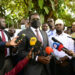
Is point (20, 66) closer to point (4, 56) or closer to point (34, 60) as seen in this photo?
point (34, 60)

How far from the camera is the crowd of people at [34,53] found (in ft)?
9.24

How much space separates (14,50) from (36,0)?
532 centimetres

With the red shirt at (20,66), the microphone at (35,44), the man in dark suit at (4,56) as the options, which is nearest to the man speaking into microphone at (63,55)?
the microphone at (35,44)

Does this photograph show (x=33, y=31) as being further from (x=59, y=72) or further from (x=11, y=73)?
(x=59, y=72)

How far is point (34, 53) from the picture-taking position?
283 cm

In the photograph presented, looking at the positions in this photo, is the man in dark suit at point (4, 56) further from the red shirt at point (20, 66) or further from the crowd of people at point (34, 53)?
the red shirt at point (20, 66)

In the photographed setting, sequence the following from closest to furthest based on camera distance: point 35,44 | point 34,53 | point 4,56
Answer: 1. point 35,44
2. point 34,53
3. point 4,56

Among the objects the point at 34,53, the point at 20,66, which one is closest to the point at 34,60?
the point at 34,53

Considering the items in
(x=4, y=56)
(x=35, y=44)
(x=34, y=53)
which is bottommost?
(x=4, y=56)

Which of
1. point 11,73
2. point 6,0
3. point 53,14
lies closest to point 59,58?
point 11,73

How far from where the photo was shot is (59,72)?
368 cm

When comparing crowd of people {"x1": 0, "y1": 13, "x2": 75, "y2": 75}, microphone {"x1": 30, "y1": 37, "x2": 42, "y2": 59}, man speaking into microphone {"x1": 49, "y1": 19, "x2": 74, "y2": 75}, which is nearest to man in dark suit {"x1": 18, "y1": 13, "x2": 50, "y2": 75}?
crowd of people {"x1": 0, "y1": 13, "x2": 75, "y2": 75}

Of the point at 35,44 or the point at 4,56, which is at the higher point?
the point at 35,44

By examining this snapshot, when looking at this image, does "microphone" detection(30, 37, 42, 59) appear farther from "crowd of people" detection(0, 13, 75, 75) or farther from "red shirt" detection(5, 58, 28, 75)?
"red shirt" detection(5, 58, 28, 75)
